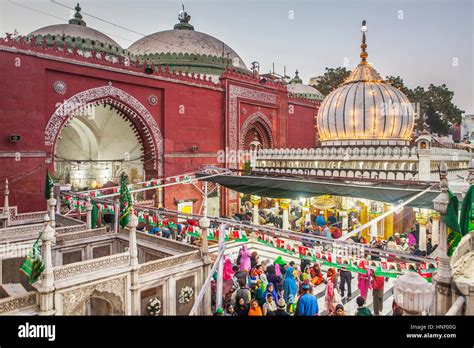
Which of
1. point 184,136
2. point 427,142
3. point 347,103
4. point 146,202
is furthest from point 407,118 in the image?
point 146,202

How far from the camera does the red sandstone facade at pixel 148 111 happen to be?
11.1 metres

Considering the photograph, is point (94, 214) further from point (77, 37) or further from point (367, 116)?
point (77, 37)

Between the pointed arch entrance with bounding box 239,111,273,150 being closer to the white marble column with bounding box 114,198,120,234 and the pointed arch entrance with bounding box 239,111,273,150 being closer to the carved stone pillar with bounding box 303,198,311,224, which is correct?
the carved stone pillar with bounding box 303,198,311,224

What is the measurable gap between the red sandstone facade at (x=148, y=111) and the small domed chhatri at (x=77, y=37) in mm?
4997

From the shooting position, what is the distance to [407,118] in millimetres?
15562

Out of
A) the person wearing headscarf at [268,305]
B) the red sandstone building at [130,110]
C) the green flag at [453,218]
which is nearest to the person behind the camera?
the green flag at [453,218]

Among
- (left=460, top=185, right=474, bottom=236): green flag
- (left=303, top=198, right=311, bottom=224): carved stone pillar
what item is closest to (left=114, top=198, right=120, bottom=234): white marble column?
(left=460, top=185, right=474, bottom=236): green flag

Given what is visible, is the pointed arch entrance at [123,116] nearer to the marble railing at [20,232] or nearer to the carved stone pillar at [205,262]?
the marble railing at [20,232]

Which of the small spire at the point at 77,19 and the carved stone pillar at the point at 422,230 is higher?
the small spire at the point at 77,19

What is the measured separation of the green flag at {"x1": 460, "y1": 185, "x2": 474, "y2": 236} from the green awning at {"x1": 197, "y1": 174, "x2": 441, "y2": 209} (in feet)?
11.3

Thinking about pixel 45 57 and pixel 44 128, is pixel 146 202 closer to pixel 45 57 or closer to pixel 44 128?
pixel 44 128

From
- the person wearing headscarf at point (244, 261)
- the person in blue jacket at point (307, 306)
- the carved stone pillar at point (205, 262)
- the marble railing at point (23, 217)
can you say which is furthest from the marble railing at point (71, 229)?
the person in blue jacket at point (307, 306)
